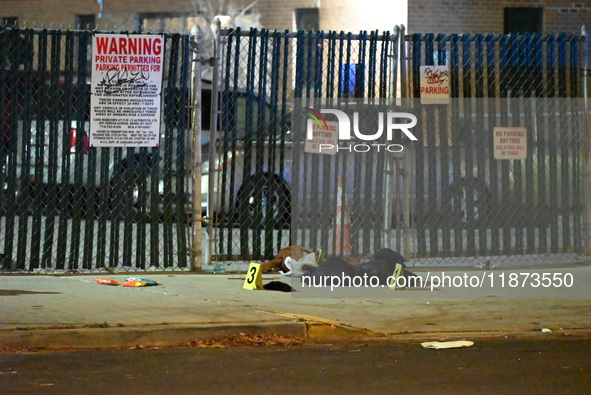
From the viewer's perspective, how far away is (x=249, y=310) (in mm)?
8039

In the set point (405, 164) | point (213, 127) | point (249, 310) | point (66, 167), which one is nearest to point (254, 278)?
point (249, 310)

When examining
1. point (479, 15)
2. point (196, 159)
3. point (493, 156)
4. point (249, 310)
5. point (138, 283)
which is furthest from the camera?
point (479, 15)

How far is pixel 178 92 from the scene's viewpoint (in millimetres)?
10359

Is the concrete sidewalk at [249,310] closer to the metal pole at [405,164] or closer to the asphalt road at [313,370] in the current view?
the asphalt road at [313,370]

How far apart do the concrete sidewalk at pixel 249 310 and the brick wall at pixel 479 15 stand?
40.8 feet

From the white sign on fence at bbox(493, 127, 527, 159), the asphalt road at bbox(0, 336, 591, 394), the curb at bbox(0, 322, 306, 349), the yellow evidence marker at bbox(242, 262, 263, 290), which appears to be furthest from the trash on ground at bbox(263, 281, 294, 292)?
the white sign on fence at bbox(493, 127, 527, 159)

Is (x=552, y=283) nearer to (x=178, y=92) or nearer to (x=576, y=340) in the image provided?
(x=576, y=340)

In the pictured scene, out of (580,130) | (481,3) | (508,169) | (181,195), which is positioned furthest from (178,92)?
(481,3)

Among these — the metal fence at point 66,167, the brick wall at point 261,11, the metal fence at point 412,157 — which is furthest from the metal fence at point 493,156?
the brick wall at point 261,11

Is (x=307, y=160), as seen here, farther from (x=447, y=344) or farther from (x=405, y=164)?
(x=447, y=344)

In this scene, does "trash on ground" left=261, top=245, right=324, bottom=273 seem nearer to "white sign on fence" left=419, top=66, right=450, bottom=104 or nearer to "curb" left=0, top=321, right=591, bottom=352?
"white sign on fence" left=419, top=66, right=450, bottom=104

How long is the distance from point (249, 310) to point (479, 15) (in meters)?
16.0

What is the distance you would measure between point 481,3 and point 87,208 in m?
14.8

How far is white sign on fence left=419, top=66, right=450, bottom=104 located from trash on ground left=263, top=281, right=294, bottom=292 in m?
3.04
